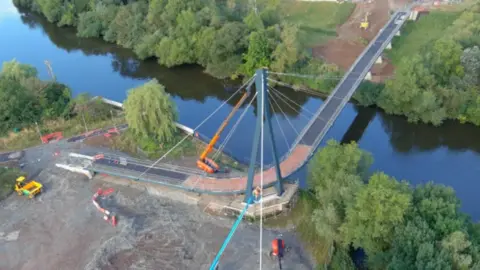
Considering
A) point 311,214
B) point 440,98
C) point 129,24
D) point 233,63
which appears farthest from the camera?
point 129,24

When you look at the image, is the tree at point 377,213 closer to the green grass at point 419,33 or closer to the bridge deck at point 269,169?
the bridge deck at point 269,169

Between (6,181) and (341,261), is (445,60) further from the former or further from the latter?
(6,181)

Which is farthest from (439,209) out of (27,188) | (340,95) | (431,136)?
(27,188)

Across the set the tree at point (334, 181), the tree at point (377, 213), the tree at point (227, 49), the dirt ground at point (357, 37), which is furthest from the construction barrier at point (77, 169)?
the dirt ground at point (357, 37)

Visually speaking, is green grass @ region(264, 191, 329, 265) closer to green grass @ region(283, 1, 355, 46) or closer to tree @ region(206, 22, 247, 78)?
tree @ region(206, 22, 247, 78)

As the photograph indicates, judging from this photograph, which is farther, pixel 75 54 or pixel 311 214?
pixel 75 54

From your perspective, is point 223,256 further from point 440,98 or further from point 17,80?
point 17,80

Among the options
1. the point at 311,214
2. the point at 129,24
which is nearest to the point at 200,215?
the point at 311,214

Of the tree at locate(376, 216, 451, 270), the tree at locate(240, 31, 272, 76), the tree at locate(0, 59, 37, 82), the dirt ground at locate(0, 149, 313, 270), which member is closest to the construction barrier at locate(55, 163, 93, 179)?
the dirt ground at locate(0, 149, 313, 270)
